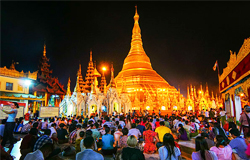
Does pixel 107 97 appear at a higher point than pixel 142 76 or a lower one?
lower

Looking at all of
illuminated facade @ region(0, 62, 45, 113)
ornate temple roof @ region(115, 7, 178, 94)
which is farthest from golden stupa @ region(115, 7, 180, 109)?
illuminated facade @ region(0, 62, 45, 113)

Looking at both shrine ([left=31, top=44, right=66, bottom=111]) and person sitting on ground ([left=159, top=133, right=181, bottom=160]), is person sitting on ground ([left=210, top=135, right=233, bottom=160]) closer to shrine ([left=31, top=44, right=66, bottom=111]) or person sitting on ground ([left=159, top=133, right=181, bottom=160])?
person sitting on ground ([left=159, top=133, right=181, bottom=160])

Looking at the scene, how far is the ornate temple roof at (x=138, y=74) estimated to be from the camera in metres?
35.1

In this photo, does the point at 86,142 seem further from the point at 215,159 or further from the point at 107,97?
the point at 107,97

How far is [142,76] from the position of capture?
36.9m

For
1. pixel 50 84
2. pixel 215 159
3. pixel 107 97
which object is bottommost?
pixel 215 159

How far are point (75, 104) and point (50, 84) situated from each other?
18.8 m

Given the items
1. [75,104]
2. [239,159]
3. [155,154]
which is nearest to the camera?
[239,159]

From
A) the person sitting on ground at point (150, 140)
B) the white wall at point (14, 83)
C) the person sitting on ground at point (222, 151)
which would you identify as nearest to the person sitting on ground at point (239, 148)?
the person sitting on ground at point (222, 151)

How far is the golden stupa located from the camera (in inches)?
1283

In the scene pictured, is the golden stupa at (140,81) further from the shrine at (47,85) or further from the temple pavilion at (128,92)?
the shrine at (47,85)

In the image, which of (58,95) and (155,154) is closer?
(155,154)

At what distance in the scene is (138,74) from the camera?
37562 mm

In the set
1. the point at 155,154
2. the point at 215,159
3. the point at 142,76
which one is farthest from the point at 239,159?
the point at 142,76
